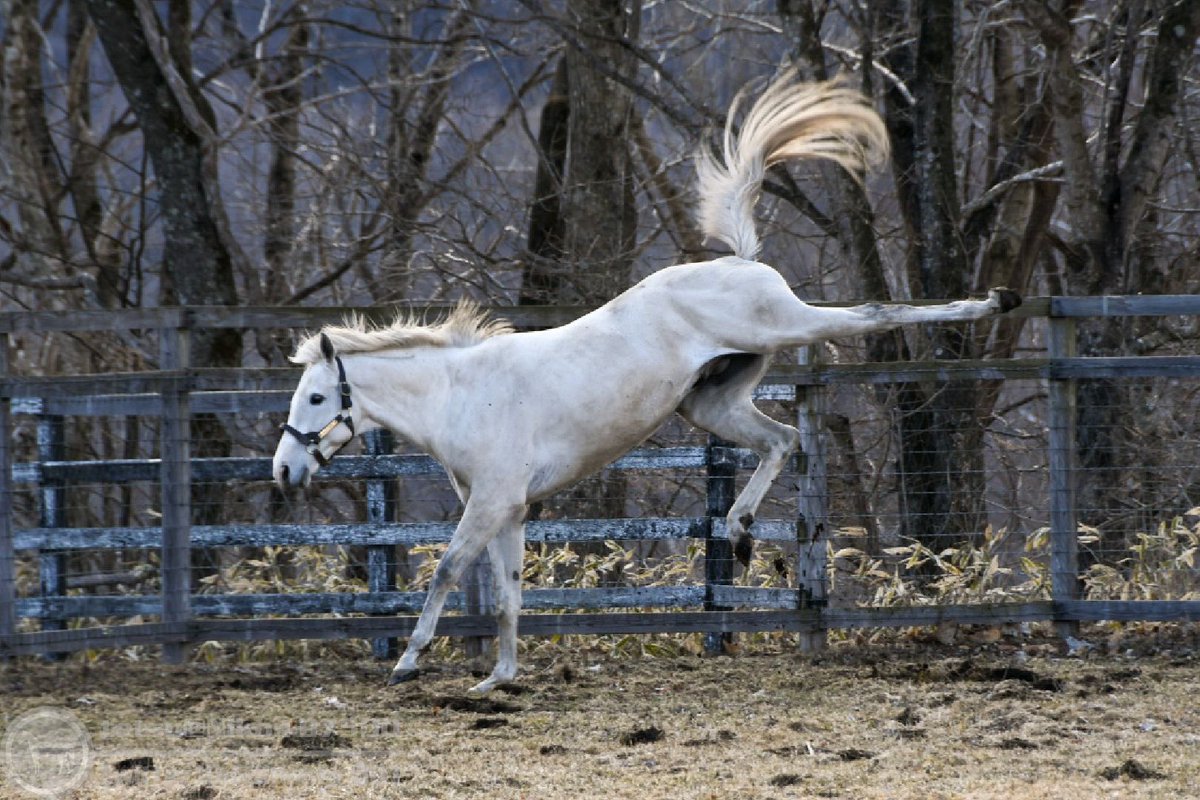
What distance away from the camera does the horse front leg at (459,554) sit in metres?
6.88

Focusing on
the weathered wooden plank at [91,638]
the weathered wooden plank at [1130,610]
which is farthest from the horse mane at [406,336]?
the weathered wooden plank at [1130,610]

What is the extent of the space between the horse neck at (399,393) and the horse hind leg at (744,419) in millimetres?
1208

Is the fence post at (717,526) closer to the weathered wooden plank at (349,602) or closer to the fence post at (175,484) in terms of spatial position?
the weathered wooden plank at (349,602)

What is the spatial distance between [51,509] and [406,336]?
9.62ft

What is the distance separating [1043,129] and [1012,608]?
5.68m

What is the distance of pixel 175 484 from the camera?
8102 mm

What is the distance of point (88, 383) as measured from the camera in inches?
322

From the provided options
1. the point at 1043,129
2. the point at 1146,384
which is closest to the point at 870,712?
the point at 1146,384

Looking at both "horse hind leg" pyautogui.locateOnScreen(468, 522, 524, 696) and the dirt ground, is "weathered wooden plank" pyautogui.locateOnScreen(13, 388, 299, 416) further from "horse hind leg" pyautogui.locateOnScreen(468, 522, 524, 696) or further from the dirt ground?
"horse hind leg" pyautogui.locateOnScreen(468, 522, 524, 696)

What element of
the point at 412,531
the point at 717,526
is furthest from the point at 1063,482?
the point at 412,531

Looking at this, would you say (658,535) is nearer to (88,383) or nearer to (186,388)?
(186,388)

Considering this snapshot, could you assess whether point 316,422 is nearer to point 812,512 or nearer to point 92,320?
point 92,320

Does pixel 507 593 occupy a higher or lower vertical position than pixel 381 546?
lower

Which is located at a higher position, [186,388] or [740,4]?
[740,4]
